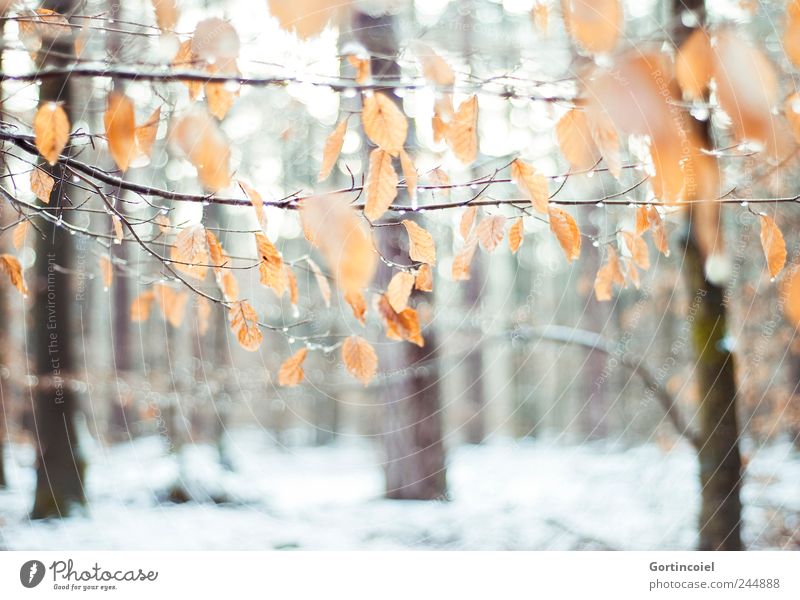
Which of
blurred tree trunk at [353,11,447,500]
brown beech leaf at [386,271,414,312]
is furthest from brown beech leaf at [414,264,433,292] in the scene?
blurred tree trunk at [353,11,447,500]

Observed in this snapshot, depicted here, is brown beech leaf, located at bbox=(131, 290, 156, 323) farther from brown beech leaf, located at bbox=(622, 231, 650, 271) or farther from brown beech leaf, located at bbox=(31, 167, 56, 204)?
A: brown beech leaf, located at bbox=(622, 231, 650, 271)

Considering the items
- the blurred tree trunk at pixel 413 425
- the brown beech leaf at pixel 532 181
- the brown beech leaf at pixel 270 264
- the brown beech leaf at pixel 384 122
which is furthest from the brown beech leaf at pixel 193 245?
the blurred tree trunk at pixel 413 425

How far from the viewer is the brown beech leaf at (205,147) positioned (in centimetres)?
54

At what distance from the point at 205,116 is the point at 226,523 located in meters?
1.31

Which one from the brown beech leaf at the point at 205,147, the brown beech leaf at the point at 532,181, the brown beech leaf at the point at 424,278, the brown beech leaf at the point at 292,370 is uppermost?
the brown beech leaf at the point at 205,147

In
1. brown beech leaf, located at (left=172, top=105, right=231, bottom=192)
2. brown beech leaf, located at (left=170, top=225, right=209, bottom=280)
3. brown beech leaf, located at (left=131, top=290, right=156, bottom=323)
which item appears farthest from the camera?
brown beech leaf, located at (left=131, top=290, right=156, bottom=323)

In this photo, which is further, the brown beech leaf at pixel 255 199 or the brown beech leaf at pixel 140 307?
the brown beech leaf at pixel 140 307

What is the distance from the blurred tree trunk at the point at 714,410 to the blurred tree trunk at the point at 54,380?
1.84 meters

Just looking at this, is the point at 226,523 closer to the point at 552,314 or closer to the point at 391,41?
the point at 391,41

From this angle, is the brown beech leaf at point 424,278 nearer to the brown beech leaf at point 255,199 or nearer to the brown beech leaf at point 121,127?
the brown beech leaf at point 255,199

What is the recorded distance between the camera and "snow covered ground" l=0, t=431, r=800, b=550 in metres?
1.40

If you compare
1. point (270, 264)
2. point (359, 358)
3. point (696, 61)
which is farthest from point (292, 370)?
point (696, 61)

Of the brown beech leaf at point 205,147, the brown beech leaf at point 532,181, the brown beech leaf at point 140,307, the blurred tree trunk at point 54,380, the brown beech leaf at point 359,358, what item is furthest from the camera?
the blurred tree trunk at point 54,380

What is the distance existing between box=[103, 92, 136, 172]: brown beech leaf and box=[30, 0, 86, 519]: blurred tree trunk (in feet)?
4.38
